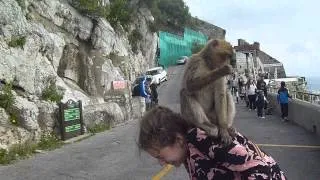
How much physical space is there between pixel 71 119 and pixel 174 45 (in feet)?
171

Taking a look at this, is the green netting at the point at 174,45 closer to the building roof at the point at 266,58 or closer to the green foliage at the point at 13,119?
the building roof at the point at 266,58

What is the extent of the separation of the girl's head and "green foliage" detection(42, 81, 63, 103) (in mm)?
15165

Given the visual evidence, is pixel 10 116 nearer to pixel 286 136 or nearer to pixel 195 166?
pixel 286 136

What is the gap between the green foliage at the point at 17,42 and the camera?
56.1ft

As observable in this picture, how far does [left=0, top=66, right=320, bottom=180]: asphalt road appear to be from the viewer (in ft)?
35.8

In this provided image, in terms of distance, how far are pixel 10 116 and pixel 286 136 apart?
7.69 meters

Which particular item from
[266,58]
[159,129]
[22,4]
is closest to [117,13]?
[22,4]

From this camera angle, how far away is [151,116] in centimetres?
288

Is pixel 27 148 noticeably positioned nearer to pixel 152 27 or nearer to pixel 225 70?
pixel 225 70

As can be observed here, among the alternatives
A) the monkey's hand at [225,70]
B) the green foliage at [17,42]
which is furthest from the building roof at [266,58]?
the monkey's hand at [225,70]

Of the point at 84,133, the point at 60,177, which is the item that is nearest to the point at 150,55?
the point at 84,133

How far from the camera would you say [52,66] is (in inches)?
796

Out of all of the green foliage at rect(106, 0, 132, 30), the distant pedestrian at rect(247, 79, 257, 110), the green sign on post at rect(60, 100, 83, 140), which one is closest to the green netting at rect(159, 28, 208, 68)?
the green foliage at rect(106, 0, 132, 30)

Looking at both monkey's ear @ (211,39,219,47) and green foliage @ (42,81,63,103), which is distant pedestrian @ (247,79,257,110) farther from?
monkey's ear @ (211,39,219,47)
